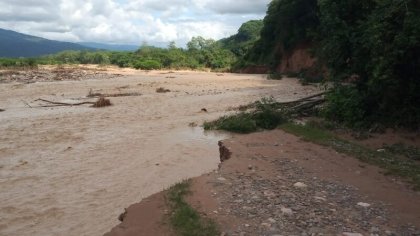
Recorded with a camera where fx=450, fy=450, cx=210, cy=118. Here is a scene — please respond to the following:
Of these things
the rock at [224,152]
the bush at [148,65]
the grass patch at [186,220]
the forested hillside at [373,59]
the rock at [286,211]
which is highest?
the forested hillside at [373,59]

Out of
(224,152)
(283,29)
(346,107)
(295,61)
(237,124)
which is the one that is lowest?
(224,152)

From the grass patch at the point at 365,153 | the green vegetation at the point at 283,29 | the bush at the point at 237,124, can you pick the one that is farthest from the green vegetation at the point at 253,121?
the green vegetation at the point at 283,29

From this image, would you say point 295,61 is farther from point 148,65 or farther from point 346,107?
point 346,107

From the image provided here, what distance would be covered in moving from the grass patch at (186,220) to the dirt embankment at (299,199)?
0.48ft

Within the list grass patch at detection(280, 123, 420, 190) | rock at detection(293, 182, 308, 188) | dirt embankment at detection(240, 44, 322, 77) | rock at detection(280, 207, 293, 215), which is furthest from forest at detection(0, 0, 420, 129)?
dirt embankment at detection(240, 44, 322, 77)

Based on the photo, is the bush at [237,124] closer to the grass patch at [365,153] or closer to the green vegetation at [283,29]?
the grass patch at [365,153]

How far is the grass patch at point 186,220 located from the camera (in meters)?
6.05

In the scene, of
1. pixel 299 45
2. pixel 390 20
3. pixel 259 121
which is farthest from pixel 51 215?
pixel 299 45

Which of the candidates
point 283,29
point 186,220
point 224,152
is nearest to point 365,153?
point 224,152

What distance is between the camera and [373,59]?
514 inches

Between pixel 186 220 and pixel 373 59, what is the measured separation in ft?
29.2

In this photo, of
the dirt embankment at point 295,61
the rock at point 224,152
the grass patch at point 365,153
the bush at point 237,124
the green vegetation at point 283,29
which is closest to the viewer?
the grass patch at point 365,153

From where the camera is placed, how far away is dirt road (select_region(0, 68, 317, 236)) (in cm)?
813

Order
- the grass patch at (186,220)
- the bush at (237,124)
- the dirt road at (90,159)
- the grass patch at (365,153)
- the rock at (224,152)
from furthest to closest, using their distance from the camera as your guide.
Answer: the bush at (237,124), the rock at (224,152), the grass patch at (365,153), the dirt road at (90,159), the grass patch at (186,220)
